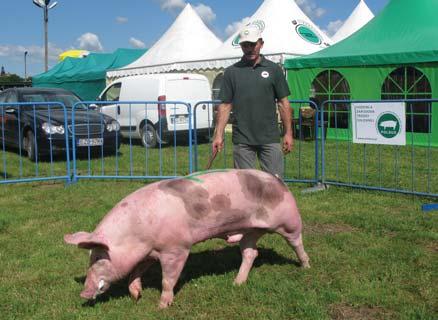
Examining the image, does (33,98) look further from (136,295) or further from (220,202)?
(220,202)

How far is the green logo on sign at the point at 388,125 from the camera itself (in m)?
7.34

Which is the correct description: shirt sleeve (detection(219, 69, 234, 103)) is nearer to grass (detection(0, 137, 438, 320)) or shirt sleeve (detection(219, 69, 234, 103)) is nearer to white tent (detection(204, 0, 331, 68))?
grass (detection(0, 137, 438, 320))

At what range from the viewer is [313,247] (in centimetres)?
523

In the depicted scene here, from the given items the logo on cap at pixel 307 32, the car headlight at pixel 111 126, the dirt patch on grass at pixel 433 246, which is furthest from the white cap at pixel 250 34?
the logo on cap at pixel 307 32

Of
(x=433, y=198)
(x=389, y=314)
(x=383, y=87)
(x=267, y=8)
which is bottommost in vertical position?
(x=389, y=314)

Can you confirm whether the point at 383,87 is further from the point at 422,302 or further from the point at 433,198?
the point at 422,302

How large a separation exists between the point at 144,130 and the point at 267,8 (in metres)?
8.42

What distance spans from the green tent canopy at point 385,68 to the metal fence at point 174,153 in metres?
0.23

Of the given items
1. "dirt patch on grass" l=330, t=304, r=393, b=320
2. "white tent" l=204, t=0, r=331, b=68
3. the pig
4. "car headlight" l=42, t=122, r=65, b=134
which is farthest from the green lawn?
"white tent" l=204, t=0, r=331, b=68

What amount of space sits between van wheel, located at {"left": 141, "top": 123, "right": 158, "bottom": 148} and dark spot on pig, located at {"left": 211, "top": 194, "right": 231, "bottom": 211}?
9.80 m

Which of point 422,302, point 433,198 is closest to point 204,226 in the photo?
point 422,302

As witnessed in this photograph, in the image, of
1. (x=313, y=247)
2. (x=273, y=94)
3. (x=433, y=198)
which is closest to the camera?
(x=273, y=94)

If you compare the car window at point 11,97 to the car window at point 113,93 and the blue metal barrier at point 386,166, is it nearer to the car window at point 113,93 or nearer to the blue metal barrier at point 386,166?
the car window at point 113,93

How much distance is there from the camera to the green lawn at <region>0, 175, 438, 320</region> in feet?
12.4
